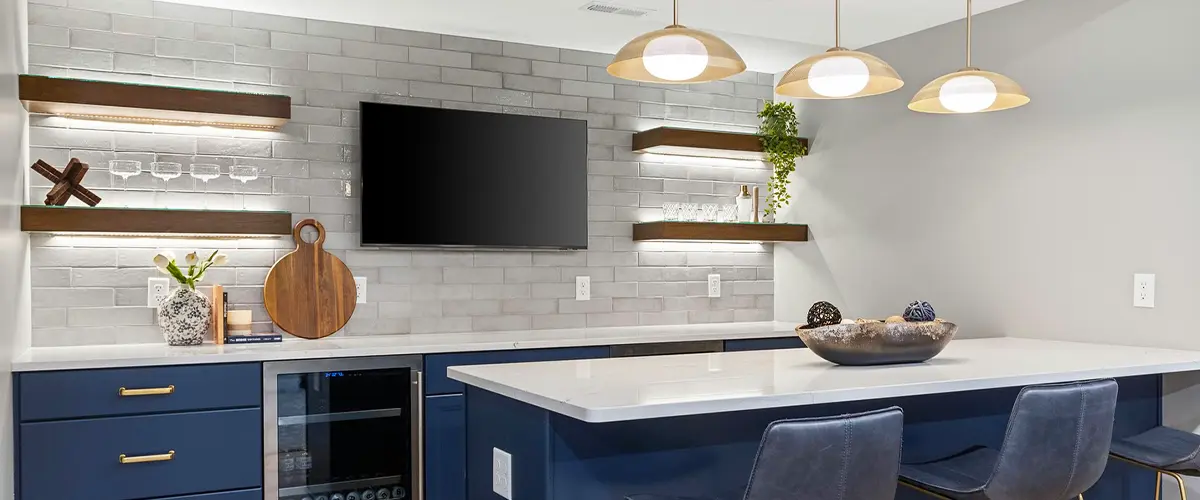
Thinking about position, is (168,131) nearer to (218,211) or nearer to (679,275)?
(218,211)

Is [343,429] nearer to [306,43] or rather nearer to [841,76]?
[306,43]

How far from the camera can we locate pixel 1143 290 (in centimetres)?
345

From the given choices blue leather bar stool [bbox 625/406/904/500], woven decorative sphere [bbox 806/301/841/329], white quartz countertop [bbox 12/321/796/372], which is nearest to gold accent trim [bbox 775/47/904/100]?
woven decorative sphere [bbox 806/301/841/329]

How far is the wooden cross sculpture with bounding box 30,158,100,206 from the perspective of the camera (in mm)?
3469

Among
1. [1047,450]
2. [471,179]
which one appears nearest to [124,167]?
[471,179]

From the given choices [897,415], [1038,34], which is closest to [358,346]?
[897,415]

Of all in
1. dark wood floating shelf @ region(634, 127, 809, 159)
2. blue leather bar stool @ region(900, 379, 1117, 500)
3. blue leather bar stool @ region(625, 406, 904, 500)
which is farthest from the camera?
dark wood floating shelf @ region(634, 127, 809, 159)

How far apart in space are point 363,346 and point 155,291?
889 mm

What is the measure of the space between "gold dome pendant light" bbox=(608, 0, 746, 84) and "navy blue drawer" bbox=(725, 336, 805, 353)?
197 cm

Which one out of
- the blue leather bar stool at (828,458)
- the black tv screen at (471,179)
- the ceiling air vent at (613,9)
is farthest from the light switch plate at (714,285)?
the blue leather bar stool at (828,458)

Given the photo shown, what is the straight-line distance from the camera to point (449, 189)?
4.29 metres

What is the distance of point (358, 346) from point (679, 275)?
75.3 inches

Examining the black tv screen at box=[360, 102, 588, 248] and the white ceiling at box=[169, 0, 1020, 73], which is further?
the black tv screen at box=[360, 102, 588, 248]

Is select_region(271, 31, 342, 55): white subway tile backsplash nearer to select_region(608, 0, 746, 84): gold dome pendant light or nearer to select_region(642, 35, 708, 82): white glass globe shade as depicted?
select_region(608, 0, 746, 84): gold dome pendant light
